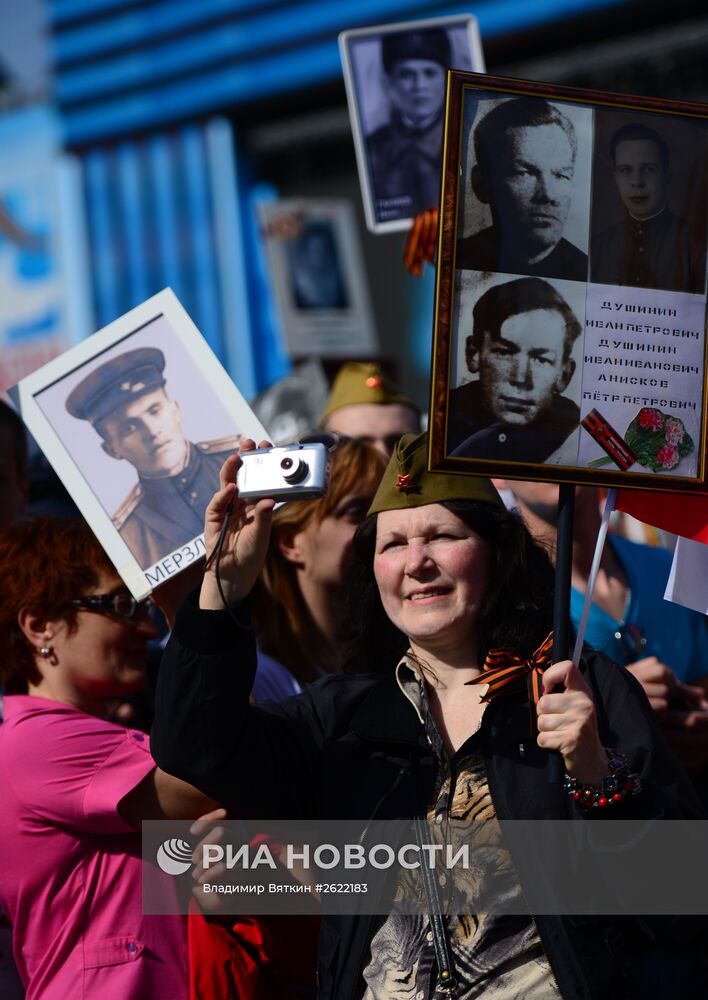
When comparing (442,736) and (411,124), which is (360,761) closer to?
(442,736)

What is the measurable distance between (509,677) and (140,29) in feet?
23.0

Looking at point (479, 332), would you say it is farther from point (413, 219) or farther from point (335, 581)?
point (413, 219)

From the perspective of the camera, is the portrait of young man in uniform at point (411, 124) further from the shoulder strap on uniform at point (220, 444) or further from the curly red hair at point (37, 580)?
the curly red hair at point (37, 580)

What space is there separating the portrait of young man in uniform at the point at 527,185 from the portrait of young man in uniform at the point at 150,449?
2.19 ft

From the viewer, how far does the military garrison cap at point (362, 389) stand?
3941 millimetres

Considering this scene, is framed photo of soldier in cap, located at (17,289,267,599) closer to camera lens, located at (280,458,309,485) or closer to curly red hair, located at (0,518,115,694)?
curly red hair, located at (0,518,115,694)

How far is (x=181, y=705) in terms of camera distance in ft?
6.84

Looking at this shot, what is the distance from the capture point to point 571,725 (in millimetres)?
1892

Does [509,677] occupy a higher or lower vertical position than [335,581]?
higher

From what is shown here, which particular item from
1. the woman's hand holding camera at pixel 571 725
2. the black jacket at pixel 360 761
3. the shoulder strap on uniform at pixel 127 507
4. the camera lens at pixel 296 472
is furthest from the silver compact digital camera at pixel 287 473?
the woman's hand holding camera at pixel 571 725

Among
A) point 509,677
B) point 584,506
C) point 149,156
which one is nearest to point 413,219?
point 584,506

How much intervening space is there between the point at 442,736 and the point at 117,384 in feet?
2.99

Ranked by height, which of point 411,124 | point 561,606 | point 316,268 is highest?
point 411,124

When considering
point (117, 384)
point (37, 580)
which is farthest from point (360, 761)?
point (117, 384)
